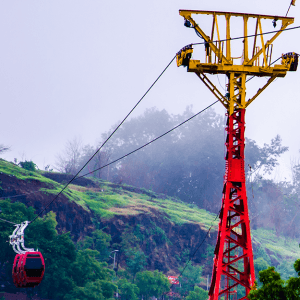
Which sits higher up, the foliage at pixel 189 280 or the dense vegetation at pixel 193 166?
the dense vegetation at pixel 193 166

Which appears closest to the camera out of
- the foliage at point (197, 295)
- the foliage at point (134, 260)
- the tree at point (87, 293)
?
the tree at point (87, 293)

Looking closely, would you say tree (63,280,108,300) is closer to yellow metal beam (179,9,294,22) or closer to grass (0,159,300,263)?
grass (0,159,300,263)

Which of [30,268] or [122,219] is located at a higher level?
[122,219]

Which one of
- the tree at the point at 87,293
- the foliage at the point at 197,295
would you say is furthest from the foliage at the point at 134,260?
the tree at the point at 87,293

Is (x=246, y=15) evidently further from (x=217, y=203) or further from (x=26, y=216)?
(x=217, y=203)

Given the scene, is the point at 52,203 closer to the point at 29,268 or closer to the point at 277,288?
the point at 29,268

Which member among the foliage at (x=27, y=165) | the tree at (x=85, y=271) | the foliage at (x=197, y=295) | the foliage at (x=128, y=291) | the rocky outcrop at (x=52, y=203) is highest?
the foliage at (x=27, y=165)

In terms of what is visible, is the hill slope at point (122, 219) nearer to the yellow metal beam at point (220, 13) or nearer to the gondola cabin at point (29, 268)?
the gondola cabin at point (29, 268)

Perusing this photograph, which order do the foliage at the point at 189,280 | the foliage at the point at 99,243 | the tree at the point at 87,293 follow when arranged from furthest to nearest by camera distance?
the foliage at the point at 99,243 → the foliage at the point at 189,280 → the tree at the point at 87,293

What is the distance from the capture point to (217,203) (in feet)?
314

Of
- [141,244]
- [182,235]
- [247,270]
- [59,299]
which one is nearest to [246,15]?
[247,270]

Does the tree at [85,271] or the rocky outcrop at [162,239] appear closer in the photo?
the tree at [85,271]

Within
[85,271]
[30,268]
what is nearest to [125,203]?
[85,271]

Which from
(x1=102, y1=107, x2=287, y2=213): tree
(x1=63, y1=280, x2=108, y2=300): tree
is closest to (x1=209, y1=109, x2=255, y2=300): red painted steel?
(x1=63, y1=280, x2=108, y2=300): tree
